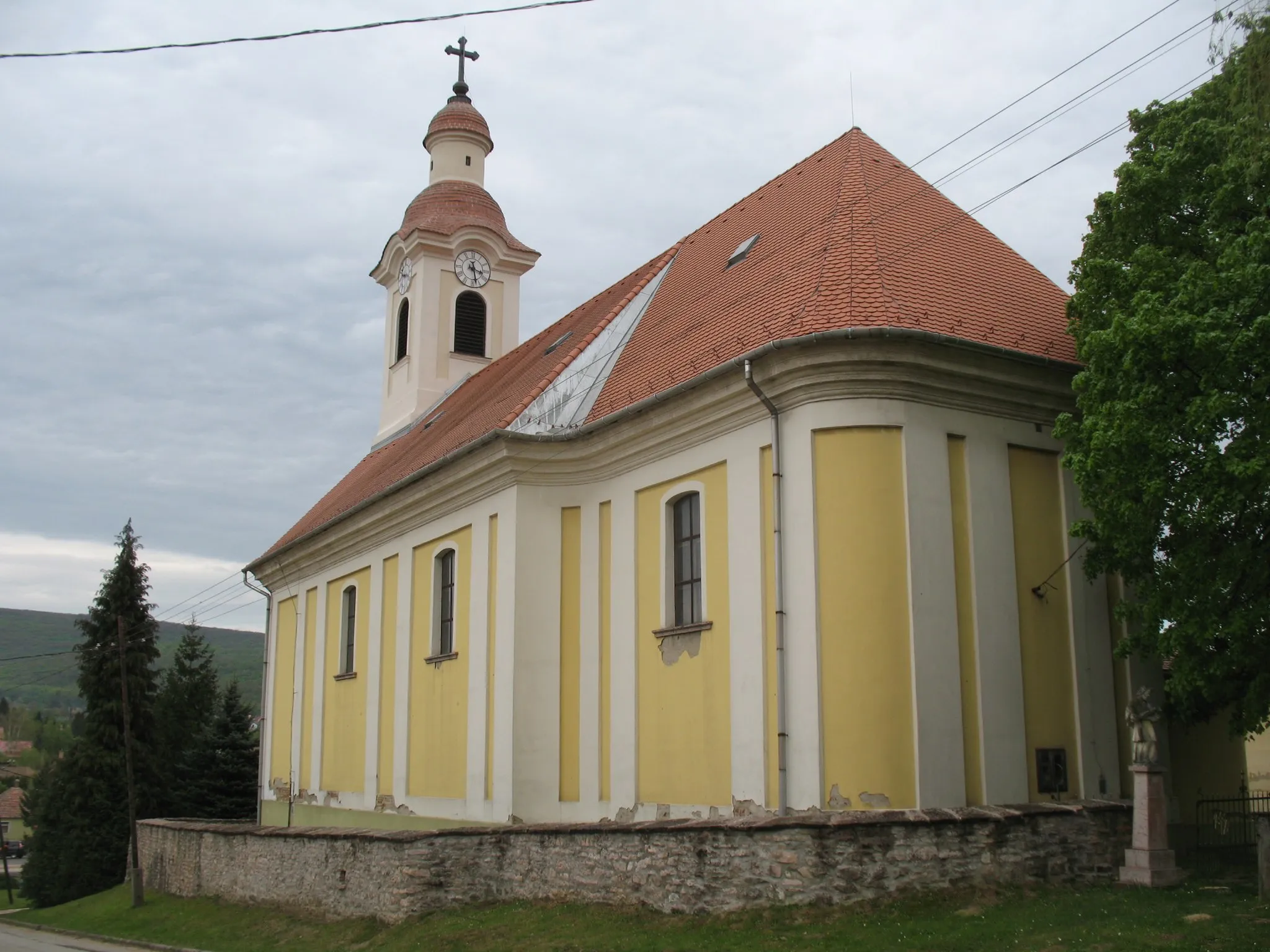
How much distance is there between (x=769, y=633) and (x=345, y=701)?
13.7 meters

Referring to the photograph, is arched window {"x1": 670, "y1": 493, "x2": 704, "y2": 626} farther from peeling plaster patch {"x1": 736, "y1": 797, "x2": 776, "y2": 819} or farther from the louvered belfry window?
the louvered belfry window

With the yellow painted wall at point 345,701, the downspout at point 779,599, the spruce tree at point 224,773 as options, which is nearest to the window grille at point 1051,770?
the downspout at point 779,599

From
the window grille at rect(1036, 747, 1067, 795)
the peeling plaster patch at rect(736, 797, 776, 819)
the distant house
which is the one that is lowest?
the distant house

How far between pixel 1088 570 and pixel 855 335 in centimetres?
387

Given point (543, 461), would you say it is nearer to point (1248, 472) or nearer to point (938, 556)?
point (938, 556)

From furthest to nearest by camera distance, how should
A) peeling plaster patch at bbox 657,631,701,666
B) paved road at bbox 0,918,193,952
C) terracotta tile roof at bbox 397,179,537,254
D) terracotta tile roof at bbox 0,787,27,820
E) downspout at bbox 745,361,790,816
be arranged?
terracotta tile roof at bbox 0,787,27,820, terracotta tile roof at bbox 397,179,537,254, paved road at bbox 0,918,193,952, peeling plaster patch at bbox 657,631,701,666, downspout at bbox 745,361,790,816

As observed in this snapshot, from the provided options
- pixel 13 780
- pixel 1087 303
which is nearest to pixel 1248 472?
pixel 1087 303

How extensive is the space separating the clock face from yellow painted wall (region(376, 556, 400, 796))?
10843mm

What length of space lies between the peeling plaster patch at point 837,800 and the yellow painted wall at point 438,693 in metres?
7.79

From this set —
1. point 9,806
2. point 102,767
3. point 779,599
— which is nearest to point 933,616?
point 779,599

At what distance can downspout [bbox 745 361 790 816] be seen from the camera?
47.2 feet

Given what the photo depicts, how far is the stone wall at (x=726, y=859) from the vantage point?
1234 cm

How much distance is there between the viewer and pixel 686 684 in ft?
54.0

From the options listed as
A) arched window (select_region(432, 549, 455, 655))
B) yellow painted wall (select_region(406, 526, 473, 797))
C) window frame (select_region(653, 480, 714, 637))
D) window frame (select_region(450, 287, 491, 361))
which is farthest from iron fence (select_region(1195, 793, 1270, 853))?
window frame (select_region(450, 287, 491, 361))
